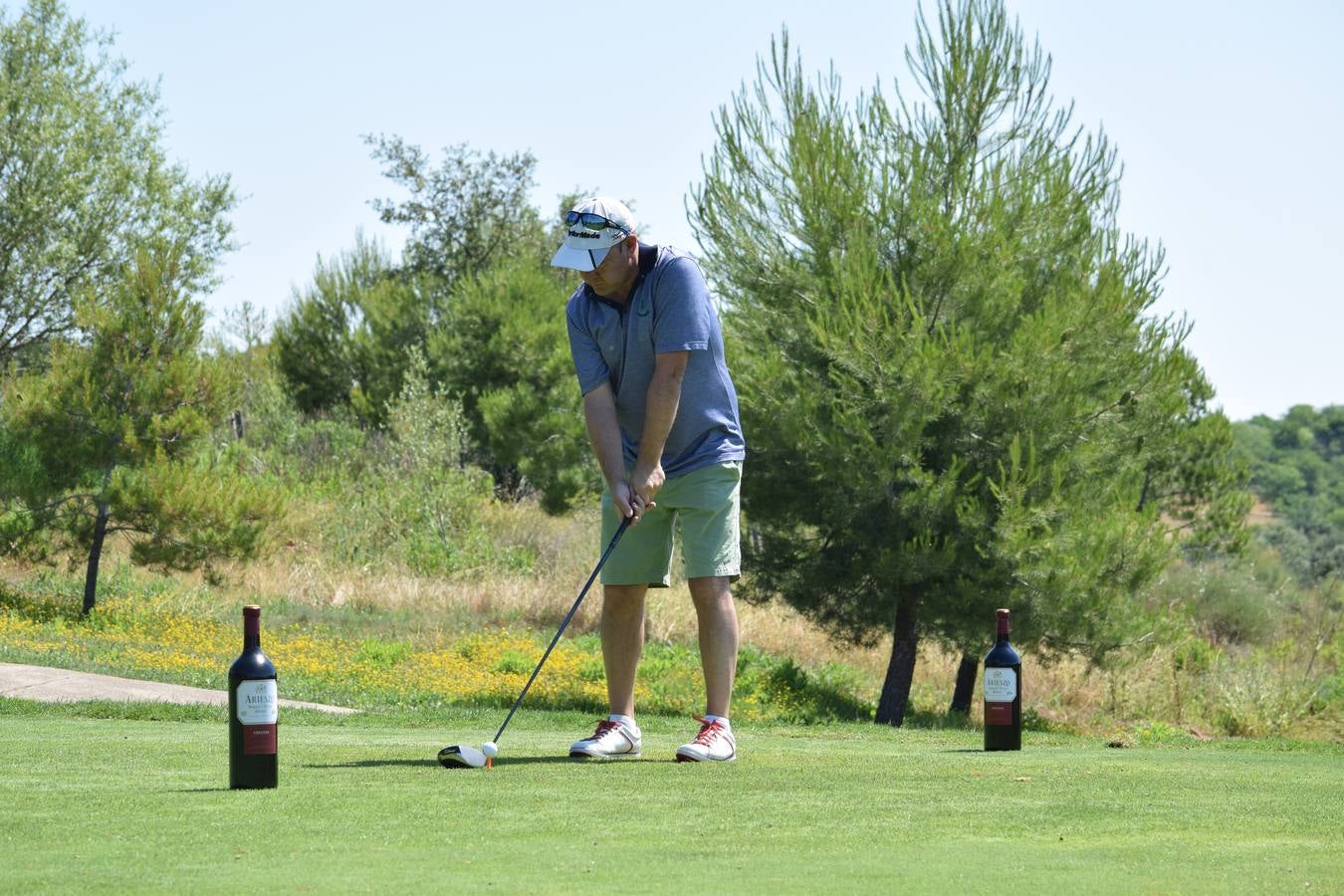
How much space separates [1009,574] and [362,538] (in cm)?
1208

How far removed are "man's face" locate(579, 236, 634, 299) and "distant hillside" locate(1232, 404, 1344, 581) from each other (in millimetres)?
35051

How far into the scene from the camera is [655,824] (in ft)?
12.2

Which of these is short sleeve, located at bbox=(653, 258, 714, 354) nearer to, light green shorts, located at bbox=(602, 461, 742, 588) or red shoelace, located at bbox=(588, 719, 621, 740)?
light green shorts, located at bbox=(602, 461, 742, 588)

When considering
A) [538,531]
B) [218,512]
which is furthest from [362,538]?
[218,512]

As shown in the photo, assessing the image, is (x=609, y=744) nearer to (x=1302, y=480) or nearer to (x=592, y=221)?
(x=592, y=221)

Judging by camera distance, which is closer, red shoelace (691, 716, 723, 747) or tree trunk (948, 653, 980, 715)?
red shoelace (691, 716, 723, 747)

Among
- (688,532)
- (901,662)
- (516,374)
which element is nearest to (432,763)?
(688,532)

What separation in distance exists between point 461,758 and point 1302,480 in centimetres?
6856

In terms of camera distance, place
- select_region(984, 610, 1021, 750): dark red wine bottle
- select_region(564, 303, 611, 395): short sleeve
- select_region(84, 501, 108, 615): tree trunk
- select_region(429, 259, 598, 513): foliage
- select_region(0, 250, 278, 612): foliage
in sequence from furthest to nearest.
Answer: select_region(429, 259, 598, 513): foliage, select_region(84, 501, 108, 615): tree trunk, select_region(0, 250, 278, 612): foliage, select_region(984, 610, 1021, 750): dark red wine bottle, select_region(564, 303, 611, 395): short sleeve

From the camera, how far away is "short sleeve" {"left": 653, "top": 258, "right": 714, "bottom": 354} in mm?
5633

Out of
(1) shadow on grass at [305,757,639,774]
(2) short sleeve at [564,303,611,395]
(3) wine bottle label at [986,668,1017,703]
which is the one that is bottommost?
(1) shadow on grass at [305,757,639,774]

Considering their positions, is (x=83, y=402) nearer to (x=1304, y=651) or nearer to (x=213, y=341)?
(x=1304, y=651)

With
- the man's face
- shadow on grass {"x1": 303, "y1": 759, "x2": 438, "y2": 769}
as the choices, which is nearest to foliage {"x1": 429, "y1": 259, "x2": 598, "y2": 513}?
the man's face

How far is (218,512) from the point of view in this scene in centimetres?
1596
